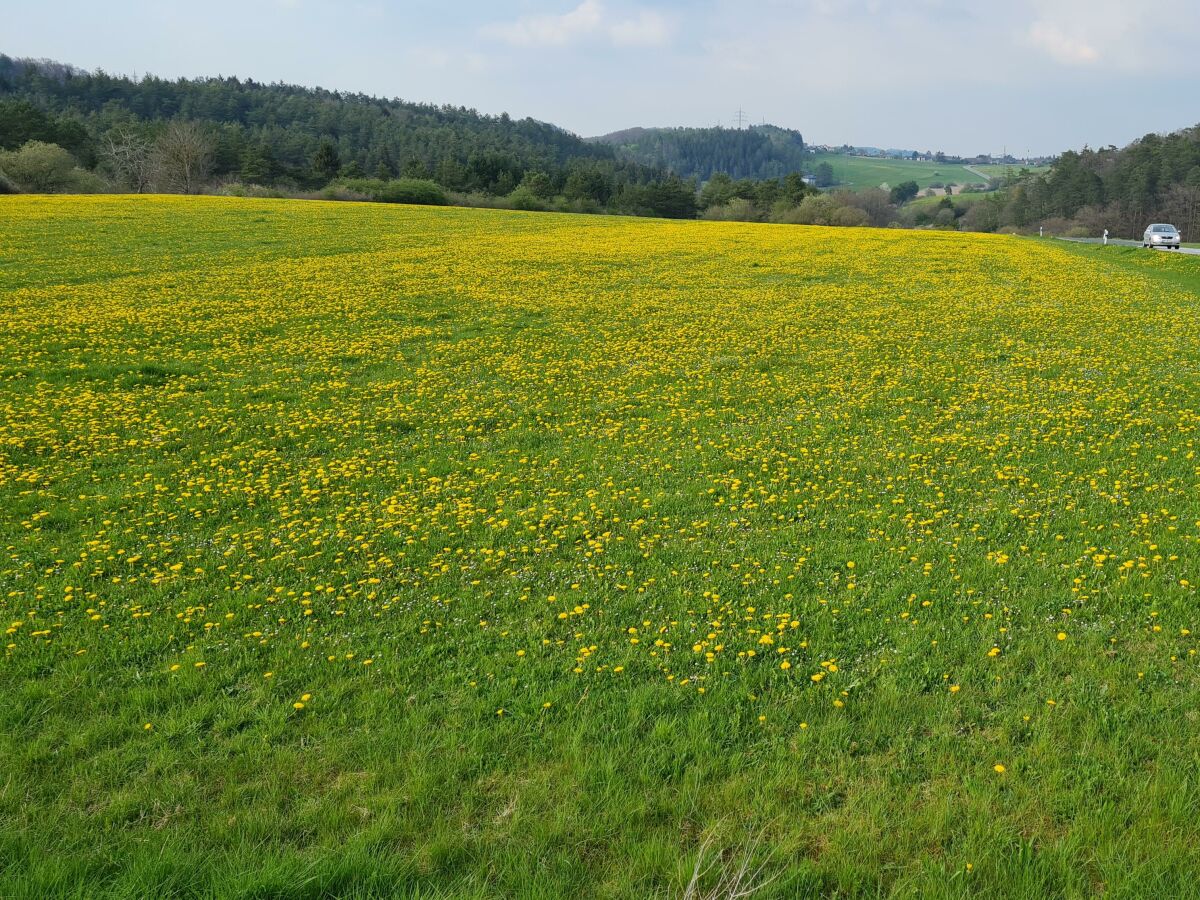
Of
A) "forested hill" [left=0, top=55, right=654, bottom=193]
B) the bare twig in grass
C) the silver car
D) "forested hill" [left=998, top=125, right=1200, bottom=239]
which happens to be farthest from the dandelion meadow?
"forested hill" [left=998, top=125, right=1200, bottom=239]

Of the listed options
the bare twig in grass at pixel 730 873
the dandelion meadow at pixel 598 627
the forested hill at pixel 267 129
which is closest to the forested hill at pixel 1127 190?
the forested hill at pixel 267 129

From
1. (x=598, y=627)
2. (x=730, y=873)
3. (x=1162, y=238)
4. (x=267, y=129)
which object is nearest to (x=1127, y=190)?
(x=1162, y=238)

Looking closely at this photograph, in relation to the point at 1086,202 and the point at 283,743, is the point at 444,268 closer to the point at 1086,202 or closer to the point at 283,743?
the point at 283,743

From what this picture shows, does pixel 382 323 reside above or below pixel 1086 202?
below

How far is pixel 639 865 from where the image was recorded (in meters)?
4.34

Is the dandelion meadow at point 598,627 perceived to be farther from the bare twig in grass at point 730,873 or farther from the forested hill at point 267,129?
the forested hill at point 267,129

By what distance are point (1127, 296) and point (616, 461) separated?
2684 cm

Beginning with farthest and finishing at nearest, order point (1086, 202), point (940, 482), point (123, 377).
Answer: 1. point (1086, 202)
2. point (123, 377)
3. point (940, 482)

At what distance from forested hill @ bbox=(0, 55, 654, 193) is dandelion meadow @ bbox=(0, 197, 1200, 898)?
83035 millimetres

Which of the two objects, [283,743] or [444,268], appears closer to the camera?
[283,743]

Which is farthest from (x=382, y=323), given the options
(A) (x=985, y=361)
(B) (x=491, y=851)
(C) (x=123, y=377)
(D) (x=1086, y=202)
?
(D) (x=1086, y=202)

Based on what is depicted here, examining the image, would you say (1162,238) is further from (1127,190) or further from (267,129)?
(267,129)

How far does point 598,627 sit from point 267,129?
130687 millimetres

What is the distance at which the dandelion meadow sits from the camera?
451 cm
